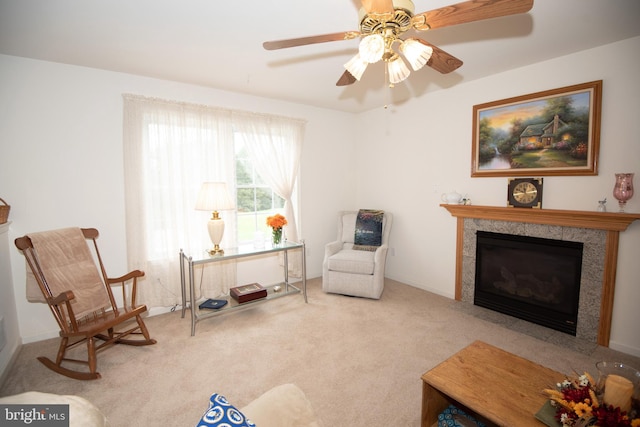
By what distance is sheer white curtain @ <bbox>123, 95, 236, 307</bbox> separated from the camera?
120 inches

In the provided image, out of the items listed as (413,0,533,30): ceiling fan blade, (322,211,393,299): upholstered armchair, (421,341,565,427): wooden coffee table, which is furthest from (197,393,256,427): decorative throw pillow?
(322,211,393,299): upholstered armchair

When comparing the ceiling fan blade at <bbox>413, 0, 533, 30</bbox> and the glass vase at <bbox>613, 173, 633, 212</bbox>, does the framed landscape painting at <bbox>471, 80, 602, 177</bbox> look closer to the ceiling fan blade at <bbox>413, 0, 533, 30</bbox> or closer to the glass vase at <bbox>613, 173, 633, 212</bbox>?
the glass vase at <bbox>613, 173, 633, 212</bbox>

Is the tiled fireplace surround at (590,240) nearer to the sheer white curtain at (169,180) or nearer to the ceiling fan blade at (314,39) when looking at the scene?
the ceiling fan blade at (314,39)

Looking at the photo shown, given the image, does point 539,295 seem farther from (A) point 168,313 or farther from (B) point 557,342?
(A) point 168,313

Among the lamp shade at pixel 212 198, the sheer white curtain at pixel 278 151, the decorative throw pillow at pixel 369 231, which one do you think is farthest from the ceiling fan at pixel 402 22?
the decorative throw pillow at pixel 369 231

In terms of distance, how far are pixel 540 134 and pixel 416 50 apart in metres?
2.22

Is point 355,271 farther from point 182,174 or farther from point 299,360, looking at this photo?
point 182,174

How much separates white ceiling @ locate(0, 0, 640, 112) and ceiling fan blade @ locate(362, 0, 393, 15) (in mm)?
349

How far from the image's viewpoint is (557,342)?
264 cm

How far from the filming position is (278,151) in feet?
13.2

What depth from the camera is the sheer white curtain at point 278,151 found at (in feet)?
12.3

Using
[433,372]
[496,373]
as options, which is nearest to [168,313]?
[433,372]

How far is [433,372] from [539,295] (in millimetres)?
2113

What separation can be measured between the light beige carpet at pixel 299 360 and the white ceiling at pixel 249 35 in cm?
239
